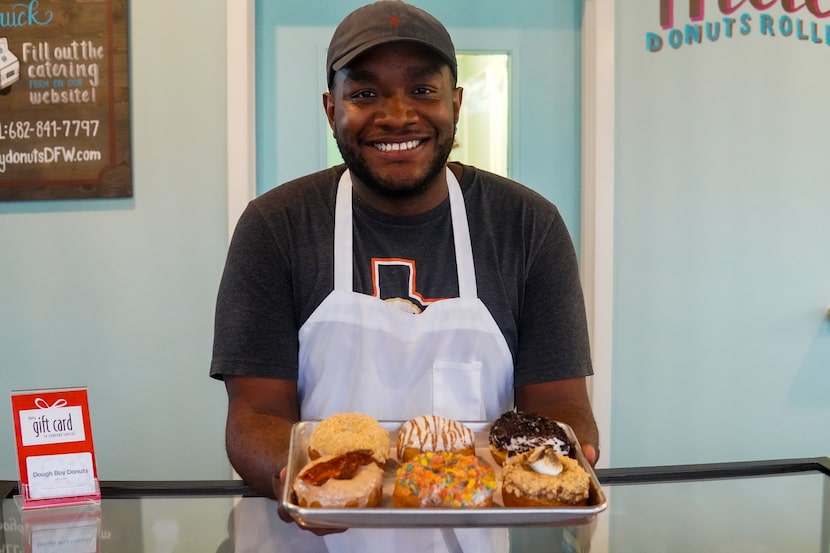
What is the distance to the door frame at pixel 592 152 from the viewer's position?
2.38m

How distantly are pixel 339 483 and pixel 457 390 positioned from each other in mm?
531

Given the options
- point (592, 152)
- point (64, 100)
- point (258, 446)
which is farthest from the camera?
point (592, 152)

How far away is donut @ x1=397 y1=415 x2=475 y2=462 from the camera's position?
1153mm

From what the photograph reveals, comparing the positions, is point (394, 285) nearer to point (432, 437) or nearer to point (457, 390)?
point (457, 390)

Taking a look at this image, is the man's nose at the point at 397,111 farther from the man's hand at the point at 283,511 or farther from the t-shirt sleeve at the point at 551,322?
the man's hand at the point at 283,511

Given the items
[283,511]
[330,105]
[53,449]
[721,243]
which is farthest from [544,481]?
[721,243]

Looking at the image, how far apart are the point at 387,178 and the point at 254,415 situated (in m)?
0.55

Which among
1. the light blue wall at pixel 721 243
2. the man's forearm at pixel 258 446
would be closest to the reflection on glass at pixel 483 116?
the light blue wall at pixel 721 243

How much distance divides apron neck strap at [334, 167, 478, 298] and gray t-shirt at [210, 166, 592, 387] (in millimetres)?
17

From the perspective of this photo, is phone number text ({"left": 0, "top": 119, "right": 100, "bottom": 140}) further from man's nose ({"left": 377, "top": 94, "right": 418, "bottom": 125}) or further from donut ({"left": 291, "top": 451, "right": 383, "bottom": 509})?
donut ({"left": 291, "top": 451, "right": 383, "bottom": 509})

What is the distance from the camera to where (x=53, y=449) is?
1.18 metres

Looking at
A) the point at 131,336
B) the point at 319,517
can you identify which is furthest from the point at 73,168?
the point at 319,517

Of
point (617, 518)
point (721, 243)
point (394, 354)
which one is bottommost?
point (617, 518)

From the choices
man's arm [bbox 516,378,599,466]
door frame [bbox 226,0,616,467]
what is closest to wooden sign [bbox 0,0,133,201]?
door frame [bbox 226,0,616,467]
